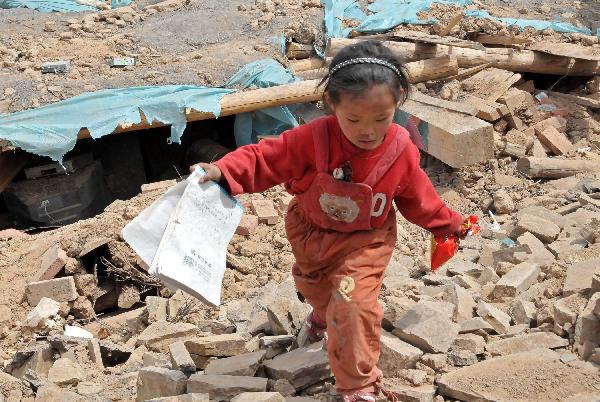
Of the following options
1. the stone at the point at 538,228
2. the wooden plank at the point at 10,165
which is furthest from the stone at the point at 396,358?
the wooden plank at the point at 10,165

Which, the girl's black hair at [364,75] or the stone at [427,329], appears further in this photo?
the stone at [427,329]

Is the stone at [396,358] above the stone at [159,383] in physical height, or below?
above

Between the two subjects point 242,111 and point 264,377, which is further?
point 242,111

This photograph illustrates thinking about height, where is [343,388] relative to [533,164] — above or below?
above

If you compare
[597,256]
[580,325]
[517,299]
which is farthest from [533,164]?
[580,325]

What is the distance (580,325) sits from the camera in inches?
132

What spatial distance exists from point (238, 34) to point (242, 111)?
244 centimetres

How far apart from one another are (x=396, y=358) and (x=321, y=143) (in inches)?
41.6

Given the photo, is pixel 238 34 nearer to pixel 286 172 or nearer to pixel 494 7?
pixel 494 7

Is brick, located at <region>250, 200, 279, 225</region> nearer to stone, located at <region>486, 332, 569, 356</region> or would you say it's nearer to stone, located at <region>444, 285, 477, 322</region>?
stone, located at <region>444, 285, 477, 322</region>

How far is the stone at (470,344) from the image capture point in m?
3.54

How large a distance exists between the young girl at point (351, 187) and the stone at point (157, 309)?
88.1 inches

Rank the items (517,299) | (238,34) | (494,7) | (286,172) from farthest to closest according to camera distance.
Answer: (494,7)
(238,34)
(517,299)
(286,172)

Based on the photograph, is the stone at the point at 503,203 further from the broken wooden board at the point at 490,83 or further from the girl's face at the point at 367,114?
the girl's face at the point at 367,114
